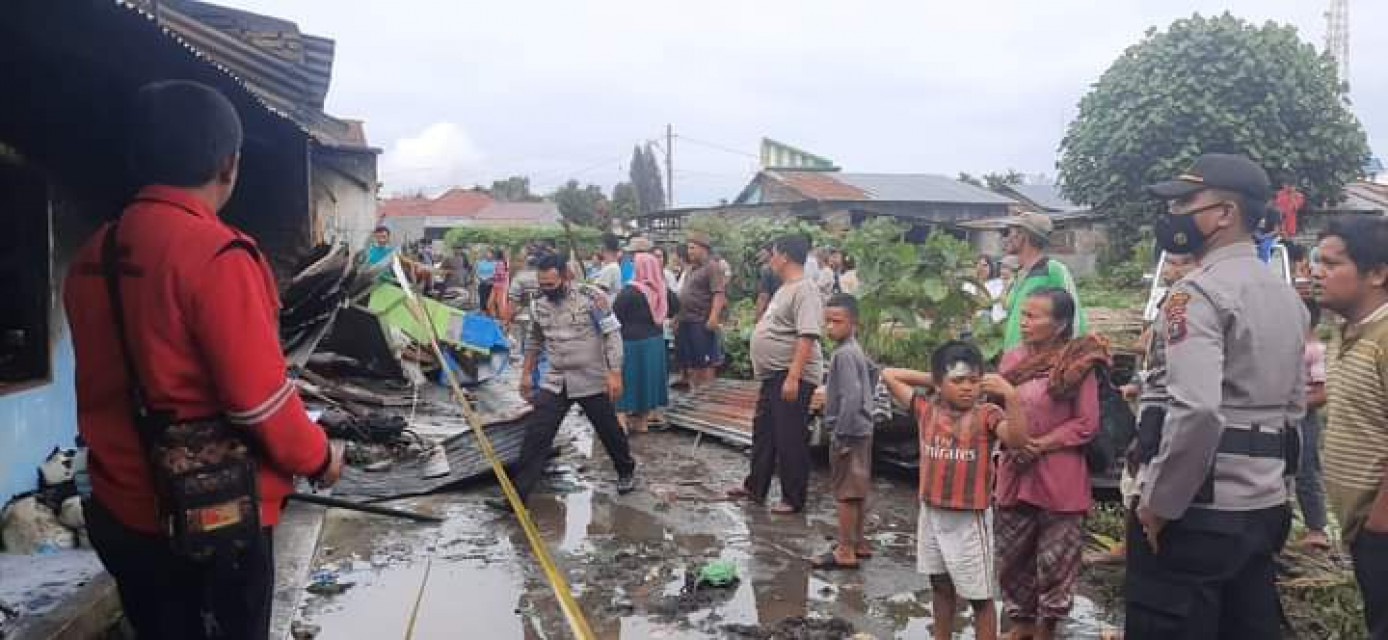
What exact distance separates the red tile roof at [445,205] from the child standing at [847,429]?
229 feet

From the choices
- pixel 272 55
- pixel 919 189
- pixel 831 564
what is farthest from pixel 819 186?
pixel 831 564

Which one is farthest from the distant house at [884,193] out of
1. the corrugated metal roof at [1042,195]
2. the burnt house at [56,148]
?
the burnt house at [56,148]

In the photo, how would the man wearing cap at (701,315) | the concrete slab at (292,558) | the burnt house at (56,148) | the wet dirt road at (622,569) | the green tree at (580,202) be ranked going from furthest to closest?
the green tree at (580,202), the man wearing cap at (701,315), the wet dirt road at (622,569), the concrete slab at (292,558), the burnt house at (56,148)

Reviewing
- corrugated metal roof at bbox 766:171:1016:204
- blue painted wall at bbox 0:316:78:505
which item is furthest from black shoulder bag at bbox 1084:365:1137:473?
corrugated metal roof at bbox 766:171:1016:204

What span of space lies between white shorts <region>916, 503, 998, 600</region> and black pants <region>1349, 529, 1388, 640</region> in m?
1.29

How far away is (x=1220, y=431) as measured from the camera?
289 cm

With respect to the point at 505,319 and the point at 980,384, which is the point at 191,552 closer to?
the point at 980,384

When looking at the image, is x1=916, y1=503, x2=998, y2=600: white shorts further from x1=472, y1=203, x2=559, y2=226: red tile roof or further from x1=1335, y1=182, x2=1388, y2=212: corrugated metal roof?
x1=472, y1=203, x2=559, y2=226: red tile roof

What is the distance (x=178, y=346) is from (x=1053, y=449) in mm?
3260

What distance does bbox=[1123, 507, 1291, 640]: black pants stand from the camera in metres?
3.00

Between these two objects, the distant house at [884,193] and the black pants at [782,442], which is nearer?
the black pants at [782,442]

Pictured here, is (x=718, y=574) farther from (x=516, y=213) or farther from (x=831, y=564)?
(x=516, y=213)

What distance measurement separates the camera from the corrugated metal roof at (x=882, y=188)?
3409 cm

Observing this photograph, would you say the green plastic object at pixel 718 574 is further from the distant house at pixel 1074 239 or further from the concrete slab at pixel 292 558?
the distant house at pixel 1074 239
